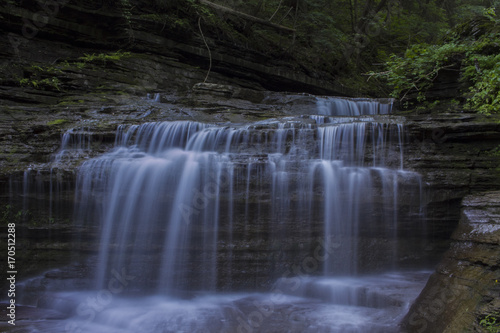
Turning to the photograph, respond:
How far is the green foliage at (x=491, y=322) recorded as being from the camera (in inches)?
151

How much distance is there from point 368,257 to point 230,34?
1106 centimetres

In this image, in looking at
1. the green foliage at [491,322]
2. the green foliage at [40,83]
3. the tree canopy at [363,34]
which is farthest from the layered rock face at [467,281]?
the green foliage at [40,83]

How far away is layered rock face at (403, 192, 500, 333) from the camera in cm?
418

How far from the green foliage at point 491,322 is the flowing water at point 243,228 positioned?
180 cm

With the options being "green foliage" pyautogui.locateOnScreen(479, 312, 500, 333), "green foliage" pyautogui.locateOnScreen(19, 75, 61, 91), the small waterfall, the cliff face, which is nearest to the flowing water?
the cliff face

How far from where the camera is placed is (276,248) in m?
6.33

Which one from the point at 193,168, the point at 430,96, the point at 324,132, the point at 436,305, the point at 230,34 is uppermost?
the point at 230,34

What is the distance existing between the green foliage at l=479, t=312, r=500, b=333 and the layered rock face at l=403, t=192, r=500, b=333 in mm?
11

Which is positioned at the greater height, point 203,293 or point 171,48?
point 171,48

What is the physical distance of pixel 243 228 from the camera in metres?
6.39

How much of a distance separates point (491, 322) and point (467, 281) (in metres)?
0.71

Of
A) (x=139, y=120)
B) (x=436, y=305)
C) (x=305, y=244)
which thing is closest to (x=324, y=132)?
(x=305, y=244)

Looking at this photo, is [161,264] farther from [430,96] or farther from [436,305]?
[430,96]

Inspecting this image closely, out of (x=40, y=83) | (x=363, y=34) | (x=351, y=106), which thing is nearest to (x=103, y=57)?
(x=40, y=83)
